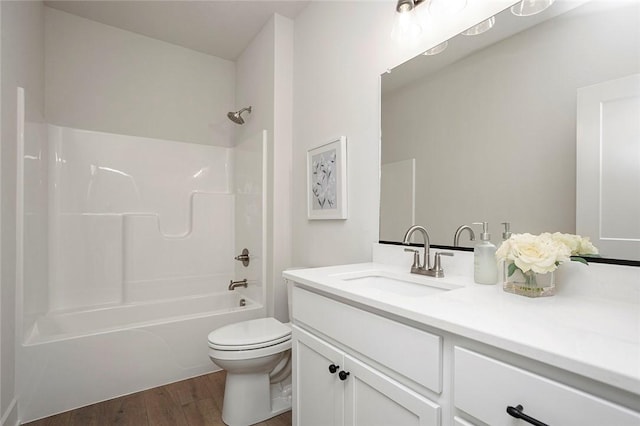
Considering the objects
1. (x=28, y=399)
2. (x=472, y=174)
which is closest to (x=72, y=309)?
(x=28, y=399)

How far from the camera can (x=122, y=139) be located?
2.60 metres

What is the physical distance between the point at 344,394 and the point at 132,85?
292 centimetres

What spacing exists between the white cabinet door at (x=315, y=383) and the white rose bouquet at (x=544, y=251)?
615 mm

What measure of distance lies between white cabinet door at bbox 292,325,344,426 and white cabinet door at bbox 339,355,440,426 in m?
0.05

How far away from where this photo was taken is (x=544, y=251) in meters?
0.82

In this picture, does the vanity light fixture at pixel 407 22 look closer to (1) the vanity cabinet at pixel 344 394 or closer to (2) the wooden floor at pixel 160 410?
(1) the vanity cabinet at pixel 344 394

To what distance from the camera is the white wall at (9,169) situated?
1.49 meters

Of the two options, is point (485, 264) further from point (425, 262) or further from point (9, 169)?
point (9, 169)

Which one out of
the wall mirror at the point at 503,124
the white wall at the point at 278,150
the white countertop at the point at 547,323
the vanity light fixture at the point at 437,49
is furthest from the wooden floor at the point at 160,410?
the vanity light fixture at the point at 437,49

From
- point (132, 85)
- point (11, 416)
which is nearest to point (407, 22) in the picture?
point (132, 85)

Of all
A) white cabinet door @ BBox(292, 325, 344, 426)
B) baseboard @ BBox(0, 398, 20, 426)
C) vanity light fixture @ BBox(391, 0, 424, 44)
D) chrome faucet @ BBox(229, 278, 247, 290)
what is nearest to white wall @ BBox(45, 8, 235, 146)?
chrome faucet @ BBox(229, 278, 247, 290)

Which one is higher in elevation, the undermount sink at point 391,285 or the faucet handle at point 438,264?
the faucet handle at point 438,264

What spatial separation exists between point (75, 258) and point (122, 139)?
103 centimetres

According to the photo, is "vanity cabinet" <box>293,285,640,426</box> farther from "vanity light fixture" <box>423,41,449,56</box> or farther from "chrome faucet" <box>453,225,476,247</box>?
"vanity light fixture" <box>423,41,449,56</box>
